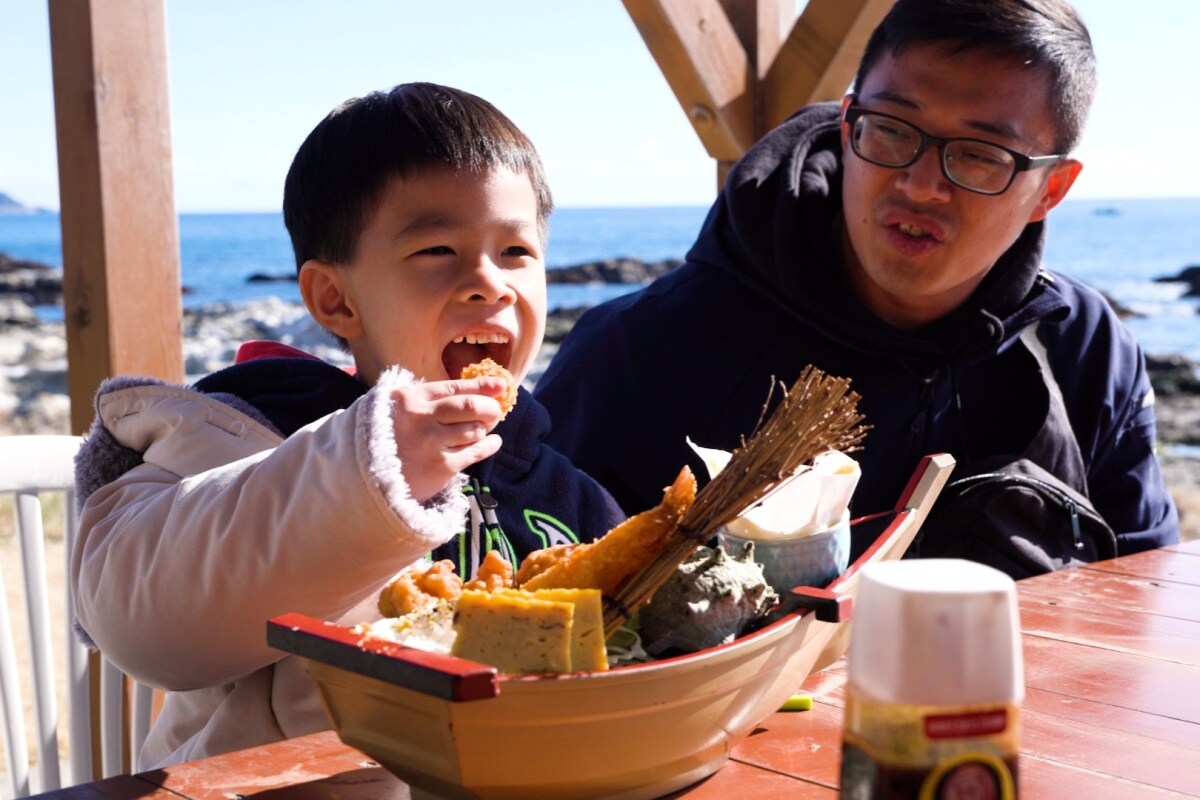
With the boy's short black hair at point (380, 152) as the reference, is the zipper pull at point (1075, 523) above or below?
below

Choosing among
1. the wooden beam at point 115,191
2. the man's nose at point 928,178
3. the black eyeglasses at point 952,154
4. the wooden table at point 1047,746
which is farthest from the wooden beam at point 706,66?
the wooden table at point 1047,746

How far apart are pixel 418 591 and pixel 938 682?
481mm

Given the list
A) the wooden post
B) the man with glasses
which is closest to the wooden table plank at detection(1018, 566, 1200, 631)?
the man with glasses

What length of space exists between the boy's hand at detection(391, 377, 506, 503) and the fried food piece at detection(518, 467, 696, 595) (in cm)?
17

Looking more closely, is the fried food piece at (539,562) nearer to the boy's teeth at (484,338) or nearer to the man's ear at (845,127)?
the boy's teeth at (484,338)

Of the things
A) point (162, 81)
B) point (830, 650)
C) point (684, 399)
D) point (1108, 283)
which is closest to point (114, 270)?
point (162, 81)

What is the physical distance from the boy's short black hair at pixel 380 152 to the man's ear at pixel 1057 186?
121cm

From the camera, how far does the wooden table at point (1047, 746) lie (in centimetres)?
103

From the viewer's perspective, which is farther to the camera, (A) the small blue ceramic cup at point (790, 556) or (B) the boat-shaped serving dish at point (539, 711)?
(A) the small blue ceramic cup at point (790, 556)

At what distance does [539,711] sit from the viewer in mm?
840

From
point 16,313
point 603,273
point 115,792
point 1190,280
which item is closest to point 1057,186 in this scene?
point 115,792

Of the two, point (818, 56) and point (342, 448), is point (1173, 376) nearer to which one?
point (818, 56)

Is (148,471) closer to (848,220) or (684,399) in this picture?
(684,399)

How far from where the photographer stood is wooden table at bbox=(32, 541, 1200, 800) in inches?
40.5
